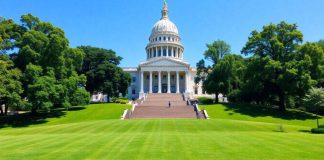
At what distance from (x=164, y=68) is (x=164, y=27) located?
25062 millimetres

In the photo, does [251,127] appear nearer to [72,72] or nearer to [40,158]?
[40,158]

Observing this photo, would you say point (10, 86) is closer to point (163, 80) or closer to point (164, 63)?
point (164, 63)

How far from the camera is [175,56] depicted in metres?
104

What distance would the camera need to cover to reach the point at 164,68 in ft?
288

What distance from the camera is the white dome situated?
107 meters

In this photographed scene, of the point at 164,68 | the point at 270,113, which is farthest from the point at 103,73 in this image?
the point at 270,113

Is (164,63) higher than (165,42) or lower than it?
lower

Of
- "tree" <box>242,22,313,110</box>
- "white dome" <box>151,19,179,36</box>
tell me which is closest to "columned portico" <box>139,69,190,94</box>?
"white dome" <box>151,19,179,36</box>

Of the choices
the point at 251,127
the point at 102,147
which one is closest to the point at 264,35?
the point at 251,127

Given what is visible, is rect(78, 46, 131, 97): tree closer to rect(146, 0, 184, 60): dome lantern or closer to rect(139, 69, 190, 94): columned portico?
rect(139, 69, 190, 94): columned portico

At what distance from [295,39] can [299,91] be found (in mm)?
9655

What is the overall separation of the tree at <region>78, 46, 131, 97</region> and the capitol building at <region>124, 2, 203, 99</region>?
1207 centimetres

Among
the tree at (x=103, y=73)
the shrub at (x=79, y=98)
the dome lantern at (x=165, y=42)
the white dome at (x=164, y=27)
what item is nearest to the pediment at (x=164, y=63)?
the dome lantern at (x=165, y=42)

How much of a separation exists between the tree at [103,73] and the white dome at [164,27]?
118 ft
